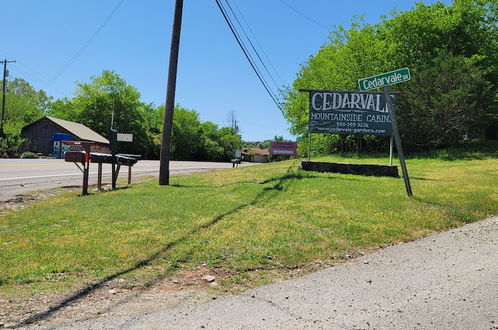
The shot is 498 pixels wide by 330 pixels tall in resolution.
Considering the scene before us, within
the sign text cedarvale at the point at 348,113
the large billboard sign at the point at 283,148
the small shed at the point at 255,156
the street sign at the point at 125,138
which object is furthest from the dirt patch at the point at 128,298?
the small shed at the point at 255,156

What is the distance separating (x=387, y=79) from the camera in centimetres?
857

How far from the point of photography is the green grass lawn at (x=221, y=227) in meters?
4.82

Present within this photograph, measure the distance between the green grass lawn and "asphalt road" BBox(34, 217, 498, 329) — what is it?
1.82 ft

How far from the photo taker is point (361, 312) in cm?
356

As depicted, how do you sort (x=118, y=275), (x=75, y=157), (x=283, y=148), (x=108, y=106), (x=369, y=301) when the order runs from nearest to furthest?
(x=369, y=301) → (x=118, y=275) → (x=75, y=157) → (x=283, y=148) → (x=108, y=106)

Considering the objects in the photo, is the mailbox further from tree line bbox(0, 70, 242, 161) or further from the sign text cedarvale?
tree line bbox(0, 70, 242, 161)

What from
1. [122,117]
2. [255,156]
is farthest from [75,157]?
[255,156]

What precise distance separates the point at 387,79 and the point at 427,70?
18.2 meters

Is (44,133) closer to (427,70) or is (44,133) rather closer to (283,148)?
(283,148)

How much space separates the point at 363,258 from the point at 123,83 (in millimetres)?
78360

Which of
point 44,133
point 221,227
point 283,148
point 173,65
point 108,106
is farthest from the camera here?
point 108,106

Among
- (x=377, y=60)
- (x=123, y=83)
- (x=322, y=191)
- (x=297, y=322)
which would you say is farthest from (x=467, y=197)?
(x=123, y=83)

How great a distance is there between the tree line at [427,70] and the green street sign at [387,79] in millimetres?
10183

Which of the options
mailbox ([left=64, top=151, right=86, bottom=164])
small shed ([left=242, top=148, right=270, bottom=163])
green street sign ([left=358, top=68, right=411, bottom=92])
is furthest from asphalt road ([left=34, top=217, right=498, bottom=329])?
small shed ([left=242, top=148, right=270, bottom=163])
